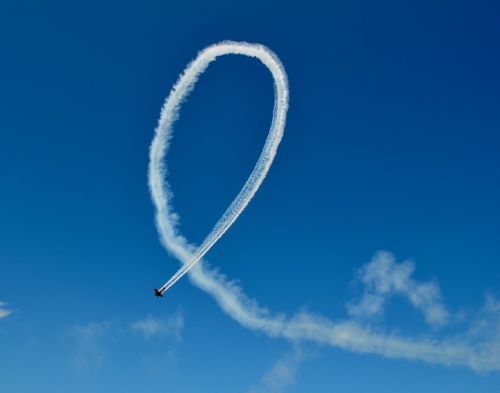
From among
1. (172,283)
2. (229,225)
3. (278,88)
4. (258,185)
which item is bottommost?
(172,283)

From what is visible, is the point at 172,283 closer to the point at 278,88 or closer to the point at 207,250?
the point at 207,250

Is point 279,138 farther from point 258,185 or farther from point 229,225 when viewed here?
point 229,225

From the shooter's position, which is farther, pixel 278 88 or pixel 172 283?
pixel 172 283

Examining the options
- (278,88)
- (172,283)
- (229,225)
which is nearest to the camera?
(278,88)

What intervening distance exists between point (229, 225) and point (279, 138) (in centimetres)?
1323

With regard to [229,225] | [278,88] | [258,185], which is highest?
[278,88]

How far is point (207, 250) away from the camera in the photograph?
2288 inches

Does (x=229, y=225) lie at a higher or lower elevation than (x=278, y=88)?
lower

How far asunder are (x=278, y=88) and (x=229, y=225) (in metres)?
18.8

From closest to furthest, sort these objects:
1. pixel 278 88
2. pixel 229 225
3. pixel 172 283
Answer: pixel 278 88
pixel 229 225
pixel 172 283

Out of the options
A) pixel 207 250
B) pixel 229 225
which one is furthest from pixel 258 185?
pixel 207 250

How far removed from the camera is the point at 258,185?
5747 centimetres

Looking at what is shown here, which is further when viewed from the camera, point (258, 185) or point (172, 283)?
point (172, 283)

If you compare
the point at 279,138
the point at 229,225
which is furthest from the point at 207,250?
the point at 279,138
